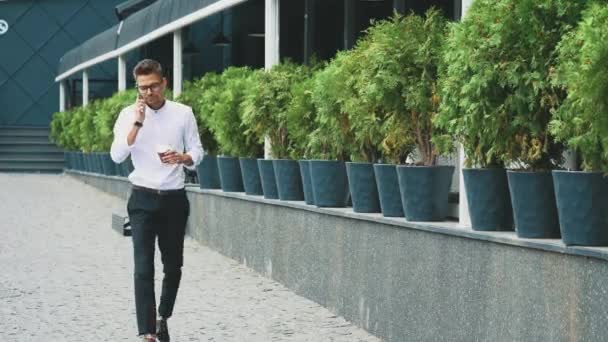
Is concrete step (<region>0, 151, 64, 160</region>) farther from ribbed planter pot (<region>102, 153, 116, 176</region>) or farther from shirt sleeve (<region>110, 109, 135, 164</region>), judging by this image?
shirt sleeve (<region>110, 109, 135, 164</region>)

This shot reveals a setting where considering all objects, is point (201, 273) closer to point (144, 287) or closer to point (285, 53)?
point (144, 287)

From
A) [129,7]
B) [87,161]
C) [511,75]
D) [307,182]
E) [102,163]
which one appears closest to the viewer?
[511,75]

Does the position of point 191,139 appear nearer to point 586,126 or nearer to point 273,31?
point 586,126

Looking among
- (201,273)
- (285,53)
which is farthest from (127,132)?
(285,53)

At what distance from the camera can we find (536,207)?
662 centimetres

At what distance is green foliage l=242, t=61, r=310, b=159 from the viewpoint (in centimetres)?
1249

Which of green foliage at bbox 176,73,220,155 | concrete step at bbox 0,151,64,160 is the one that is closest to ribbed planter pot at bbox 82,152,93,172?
concrete step at bbox 0,151,64,160

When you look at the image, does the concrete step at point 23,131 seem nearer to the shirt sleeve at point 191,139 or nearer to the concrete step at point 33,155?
the concrete step at point 33,155

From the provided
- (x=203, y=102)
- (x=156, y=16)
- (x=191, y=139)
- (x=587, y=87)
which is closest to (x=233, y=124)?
(x=203, y=102)

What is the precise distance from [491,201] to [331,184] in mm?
3277

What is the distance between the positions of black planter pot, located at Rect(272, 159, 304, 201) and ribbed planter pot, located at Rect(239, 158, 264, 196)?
54.9 inches

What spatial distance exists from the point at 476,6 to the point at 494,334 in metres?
1.66

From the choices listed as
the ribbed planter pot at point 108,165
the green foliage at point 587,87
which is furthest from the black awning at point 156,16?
the green foliage at point 587,87

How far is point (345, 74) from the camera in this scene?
9.83m
